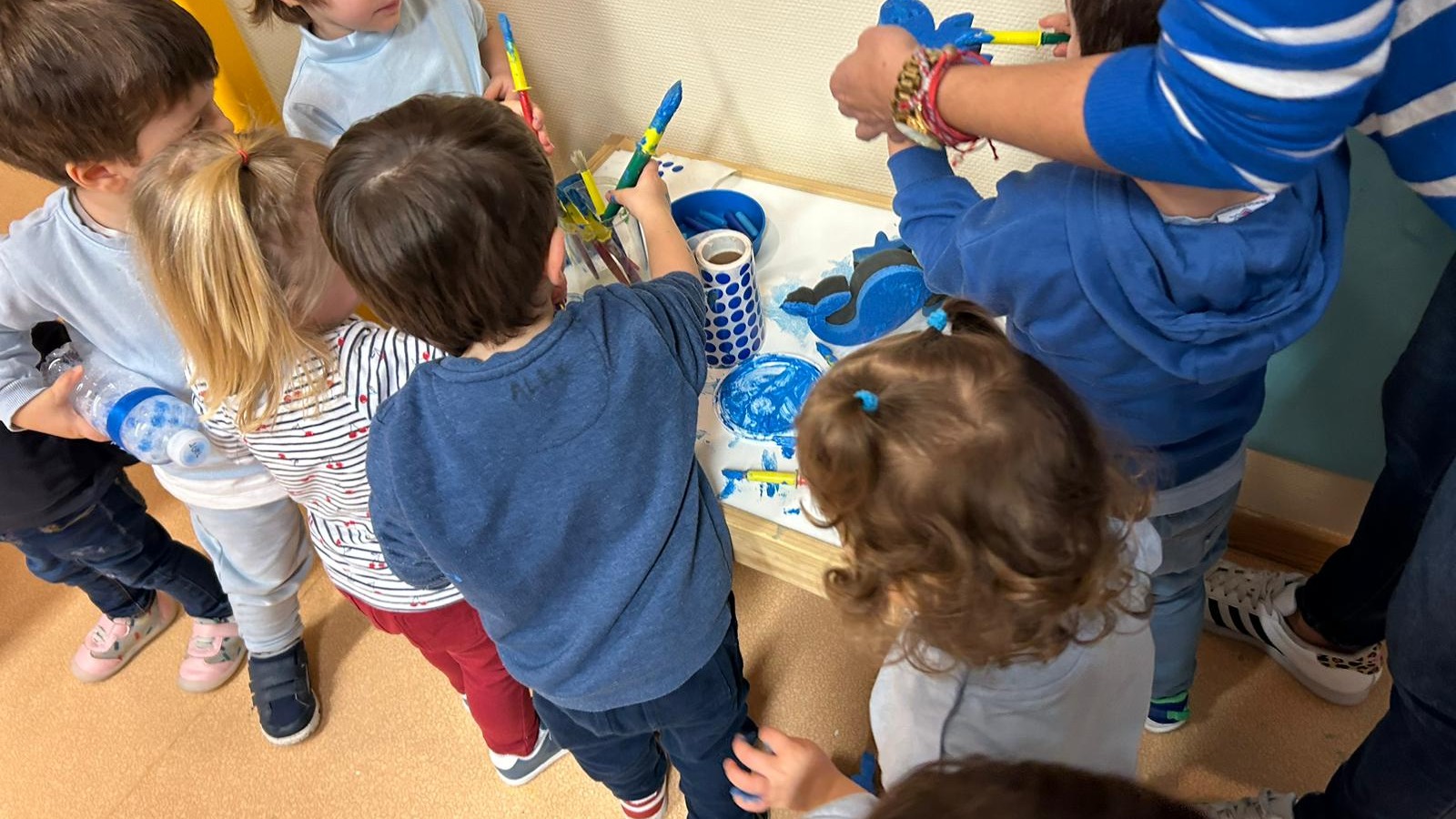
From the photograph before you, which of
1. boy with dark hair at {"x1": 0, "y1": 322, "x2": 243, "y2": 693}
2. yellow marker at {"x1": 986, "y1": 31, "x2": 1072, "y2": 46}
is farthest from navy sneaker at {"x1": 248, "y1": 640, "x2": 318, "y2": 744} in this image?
yellow marker at {"x1": 986, "y1": 31, "x2": 1072, "y2": 46}

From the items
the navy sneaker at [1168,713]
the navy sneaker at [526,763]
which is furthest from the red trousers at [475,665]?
the navy sneaker at [1168,713]

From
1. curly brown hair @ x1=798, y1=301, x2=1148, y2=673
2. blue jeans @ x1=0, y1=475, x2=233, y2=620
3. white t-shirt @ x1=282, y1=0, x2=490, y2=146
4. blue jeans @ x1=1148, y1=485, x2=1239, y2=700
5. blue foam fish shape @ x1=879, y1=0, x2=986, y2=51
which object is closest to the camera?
curly brown hair @ x1=798, y1=301, x2=1148, y2=673

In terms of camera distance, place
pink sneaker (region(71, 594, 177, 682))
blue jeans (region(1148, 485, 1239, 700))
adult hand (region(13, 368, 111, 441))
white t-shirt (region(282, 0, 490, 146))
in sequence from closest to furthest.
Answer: blue jeans (region(1148, 485, 1239, 700)) < adult hand (region(13, 368, 111, 441)) < white t-shirt (region(282, 0, 490, 146)) < pink sneaker (region(71, 594, 177, 682))

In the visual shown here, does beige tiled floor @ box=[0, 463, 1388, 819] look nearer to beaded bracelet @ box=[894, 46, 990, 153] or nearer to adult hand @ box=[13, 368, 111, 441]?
adult hand @ box=[13, 368, 111, 441]

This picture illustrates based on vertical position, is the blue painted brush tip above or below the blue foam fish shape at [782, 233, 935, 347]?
above

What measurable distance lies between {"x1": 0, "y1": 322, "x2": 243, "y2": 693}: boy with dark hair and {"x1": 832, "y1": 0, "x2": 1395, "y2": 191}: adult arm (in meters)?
1.18

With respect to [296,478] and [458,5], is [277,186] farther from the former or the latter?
[458,5]

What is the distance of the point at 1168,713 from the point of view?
115 centimetres

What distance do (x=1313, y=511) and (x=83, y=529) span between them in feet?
5.44

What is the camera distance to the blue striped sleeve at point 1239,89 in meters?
0.45

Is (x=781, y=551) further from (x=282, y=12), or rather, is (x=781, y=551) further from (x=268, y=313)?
(x=282, y=12)

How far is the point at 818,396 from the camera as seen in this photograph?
0.63 metres

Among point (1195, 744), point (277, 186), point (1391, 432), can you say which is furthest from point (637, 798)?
point (1391, 432)

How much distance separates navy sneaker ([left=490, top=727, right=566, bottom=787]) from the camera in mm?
1273
